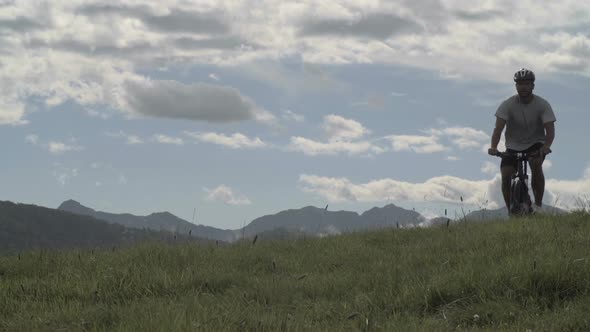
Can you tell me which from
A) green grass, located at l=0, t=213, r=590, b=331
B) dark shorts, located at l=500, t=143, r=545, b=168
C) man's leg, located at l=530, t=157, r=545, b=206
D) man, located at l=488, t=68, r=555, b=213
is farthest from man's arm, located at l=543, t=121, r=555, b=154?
green grass, located at l=0, t=213, r=590, b=331

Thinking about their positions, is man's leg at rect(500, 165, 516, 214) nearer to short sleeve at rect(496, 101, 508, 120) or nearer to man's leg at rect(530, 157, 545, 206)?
man's leg at rect(530, 157, 545, 206)

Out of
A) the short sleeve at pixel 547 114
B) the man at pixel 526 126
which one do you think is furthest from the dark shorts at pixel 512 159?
the short sleeve at pixel 547 114

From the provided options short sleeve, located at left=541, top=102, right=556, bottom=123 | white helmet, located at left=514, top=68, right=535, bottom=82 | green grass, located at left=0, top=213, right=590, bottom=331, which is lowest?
green grass, located at left=0, top=213, right=590, bottom=331

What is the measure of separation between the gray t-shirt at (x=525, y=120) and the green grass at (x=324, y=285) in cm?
282

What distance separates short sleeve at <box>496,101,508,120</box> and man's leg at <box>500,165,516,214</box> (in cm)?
108

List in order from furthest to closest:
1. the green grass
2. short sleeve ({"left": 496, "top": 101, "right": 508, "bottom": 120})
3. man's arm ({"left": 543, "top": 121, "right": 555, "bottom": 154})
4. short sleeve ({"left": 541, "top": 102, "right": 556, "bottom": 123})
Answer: short sleeve ({"left": 496, "top": 101, "right": 508, "bottom": 120}) → short sleeve ({"left": 541, "top": 102, "right": 556, "bottom": 123}) → man's arm ({"left": 543, "top": 121, "right": 555, "bottom": 154}) → the green grass

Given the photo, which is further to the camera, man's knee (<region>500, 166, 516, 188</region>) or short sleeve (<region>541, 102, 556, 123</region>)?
man's knee (<region>500, 166, 516, 188</region>)

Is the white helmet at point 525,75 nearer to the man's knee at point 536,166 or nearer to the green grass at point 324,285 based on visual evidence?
the man's knee at point 536,166

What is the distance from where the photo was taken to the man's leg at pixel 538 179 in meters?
12.7

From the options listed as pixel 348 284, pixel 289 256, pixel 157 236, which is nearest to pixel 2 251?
pixel 157 236

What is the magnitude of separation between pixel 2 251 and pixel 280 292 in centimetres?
609

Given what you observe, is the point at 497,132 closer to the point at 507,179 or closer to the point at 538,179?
the point at 507,179

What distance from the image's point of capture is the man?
12.7m

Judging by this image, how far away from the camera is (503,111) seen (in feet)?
42.8
